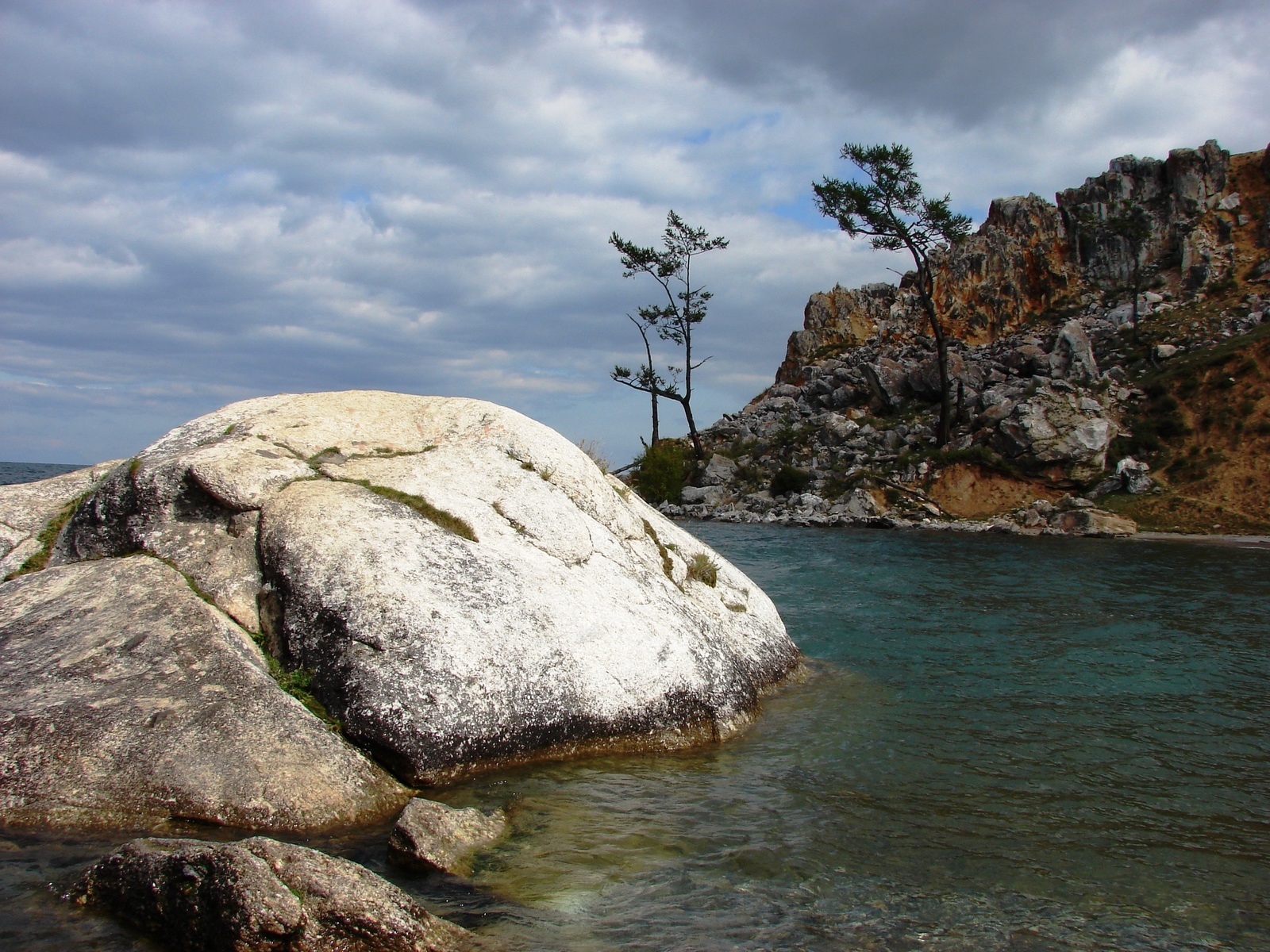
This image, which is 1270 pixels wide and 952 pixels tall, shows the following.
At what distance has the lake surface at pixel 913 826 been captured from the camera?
4.32 metres

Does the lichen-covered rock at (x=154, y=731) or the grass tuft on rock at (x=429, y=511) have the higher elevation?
the grass tuft on rock at (x=429, y=511)

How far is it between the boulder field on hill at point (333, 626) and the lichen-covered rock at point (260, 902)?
3.79 feet

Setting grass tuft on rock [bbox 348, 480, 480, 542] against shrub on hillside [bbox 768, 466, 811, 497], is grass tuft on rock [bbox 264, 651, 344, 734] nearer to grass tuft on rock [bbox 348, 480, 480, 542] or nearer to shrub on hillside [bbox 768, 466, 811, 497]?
grass tuft on rock [bbox 348, 480, 480, 542]

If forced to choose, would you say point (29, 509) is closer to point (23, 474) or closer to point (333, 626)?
point (333, 626)

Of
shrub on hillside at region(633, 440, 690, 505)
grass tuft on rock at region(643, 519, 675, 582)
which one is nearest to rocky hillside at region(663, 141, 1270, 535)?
shrub on hillside at region(633, 440, 690, 505)

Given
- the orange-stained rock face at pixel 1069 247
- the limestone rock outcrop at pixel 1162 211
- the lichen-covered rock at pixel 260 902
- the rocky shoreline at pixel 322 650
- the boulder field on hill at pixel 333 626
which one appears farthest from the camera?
the orange-stained rock face at pixel 1069 247

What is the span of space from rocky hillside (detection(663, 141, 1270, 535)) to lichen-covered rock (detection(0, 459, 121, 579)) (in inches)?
1087

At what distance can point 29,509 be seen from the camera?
8086 mm

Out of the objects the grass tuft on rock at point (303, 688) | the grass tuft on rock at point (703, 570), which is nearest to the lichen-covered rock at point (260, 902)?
the grass tuft on rock at point (303, 688)

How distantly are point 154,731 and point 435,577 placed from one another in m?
2.36

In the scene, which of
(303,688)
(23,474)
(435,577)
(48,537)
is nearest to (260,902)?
(303,688)

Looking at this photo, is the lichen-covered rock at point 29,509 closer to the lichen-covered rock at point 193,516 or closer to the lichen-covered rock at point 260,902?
the lichen-covered rock at point 193,516

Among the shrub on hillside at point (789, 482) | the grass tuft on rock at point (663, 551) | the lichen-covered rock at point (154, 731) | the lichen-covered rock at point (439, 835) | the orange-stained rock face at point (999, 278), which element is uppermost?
the orange-stained rock face at point (999, 278)

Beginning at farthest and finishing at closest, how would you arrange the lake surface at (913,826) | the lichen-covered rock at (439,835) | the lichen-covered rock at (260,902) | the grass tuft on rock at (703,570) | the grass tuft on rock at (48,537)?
the grass tuft on rock at (703,570) < the grass tuft on rock at (48,537) < the lichen-covered rock at (439,835) < the lake surface at (913,826) < the lichen-covered rock at (260,902)
